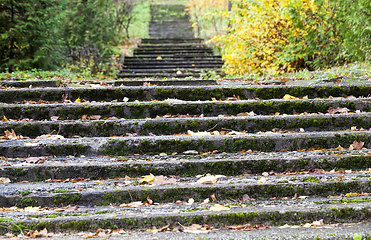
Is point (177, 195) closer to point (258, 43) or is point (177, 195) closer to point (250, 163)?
point (250, 163)

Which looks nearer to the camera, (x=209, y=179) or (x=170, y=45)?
(x=209, y=179)

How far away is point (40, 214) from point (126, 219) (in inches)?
23.7

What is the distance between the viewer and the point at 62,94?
407 centimetres

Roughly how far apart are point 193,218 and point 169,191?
37cm

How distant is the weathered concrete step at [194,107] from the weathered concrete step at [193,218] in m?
1.51

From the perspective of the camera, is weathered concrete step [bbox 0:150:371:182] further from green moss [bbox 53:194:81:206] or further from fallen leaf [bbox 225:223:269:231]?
fallen leaf [bbox 225:223:269:231]

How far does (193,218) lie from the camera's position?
7.56 ft

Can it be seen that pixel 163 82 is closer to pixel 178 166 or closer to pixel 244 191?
pixel 178 166

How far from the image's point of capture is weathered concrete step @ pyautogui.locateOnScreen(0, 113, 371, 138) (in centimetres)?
343

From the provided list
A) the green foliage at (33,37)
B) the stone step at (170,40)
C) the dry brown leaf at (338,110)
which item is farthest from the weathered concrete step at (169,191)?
the stone step at (170,40)

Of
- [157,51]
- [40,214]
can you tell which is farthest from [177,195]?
[157,51]

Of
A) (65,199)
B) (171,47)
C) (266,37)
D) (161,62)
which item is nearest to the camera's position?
(65,199)

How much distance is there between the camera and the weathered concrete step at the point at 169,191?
2.55m

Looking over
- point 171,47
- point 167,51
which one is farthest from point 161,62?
point 171,47
